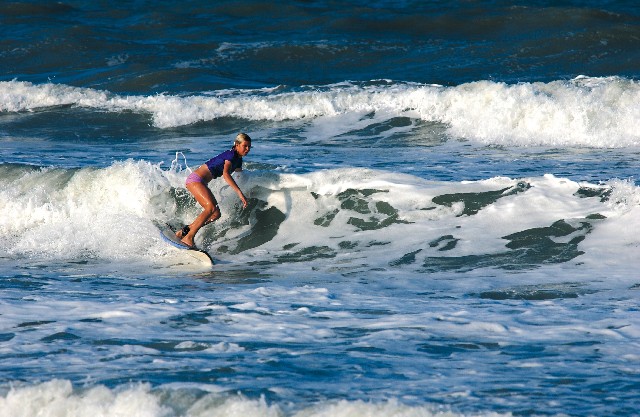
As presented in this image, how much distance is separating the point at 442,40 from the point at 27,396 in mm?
23285

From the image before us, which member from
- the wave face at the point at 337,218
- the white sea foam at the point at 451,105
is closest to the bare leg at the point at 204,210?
the wave face at the point at 337,218

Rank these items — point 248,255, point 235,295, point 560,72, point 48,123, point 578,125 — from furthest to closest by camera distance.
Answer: point 560,72 → point 48,123 → point 578,125 → point 248,255 → point 235,295

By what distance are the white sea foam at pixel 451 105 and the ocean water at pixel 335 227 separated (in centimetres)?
7

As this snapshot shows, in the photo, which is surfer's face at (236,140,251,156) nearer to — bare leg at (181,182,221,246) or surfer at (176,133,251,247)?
surfer at (176,133,251,247)

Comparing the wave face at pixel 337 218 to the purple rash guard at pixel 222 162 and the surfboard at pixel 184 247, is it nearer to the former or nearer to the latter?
the surfboard at pixel 184 247

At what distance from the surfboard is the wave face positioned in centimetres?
14

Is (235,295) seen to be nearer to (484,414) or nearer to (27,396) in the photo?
(27,396)

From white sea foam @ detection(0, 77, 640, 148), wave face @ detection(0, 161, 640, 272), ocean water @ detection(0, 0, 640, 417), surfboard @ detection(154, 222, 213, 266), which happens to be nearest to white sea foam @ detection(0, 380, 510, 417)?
ocean water @ detection(0, 0, 640, 417)

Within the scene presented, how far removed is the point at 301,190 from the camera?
12.8 meters

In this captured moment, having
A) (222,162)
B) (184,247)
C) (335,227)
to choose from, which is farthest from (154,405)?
(335,227)

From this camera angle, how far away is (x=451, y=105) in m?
19.8

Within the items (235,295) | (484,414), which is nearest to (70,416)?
(484,414)

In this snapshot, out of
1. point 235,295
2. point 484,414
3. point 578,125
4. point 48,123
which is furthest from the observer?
point 48,123

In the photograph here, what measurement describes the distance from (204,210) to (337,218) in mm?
1853
